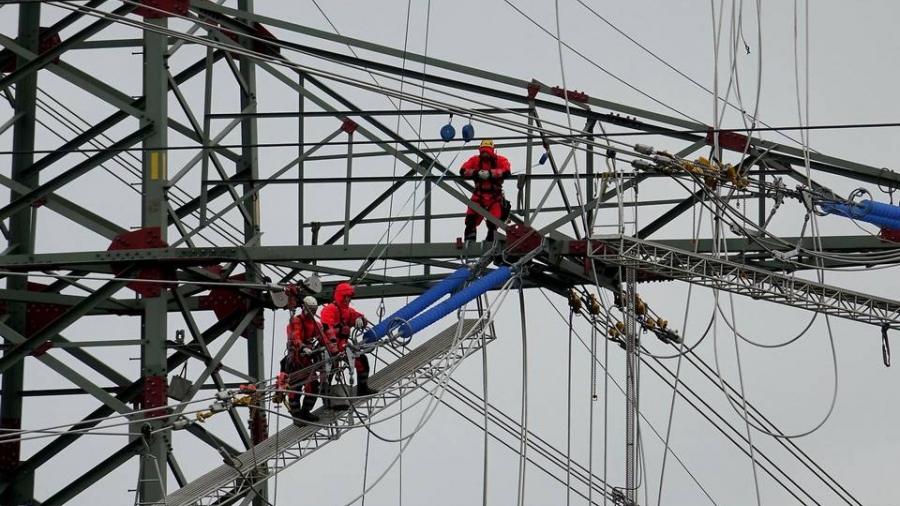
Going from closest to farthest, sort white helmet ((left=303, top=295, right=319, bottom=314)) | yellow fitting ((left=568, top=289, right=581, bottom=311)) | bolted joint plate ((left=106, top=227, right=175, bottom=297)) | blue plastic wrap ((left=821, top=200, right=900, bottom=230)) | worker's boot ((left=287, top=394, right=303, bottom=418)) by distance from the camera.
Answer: white helmet ((left=303, top=295, right=319, bottom=314)) < blue plastic wrap ((left=821, top=200, right=900, bottom=230)) < worker's boot ((left=287, top=394, right=303, bottom=418)) < yellow fitting ((left=568, top=289, right=581, bottom=311)) < bolted joint plate ((left=106, top=227, right=175, bottom=297))

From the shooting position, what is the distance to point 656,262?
1321 inches

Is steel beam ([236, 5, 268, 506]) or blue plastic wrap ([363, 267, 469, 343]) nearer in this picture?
blue plastic wrap ([363, 267, 469, 343])

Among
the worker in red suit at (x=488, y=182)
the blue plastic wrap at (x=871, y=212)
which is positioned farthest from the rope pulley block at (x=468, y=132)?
the blue plastic wrap at (x=871, y=212)

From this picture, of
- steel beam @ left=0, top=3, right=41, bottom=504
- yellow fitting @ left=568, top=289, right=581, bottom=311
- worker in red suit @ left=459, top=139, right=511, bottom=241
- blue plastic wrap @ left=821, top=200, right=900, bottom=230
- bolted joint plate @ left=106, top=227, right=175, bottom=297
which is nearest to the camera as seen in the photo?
blue plastic wrap @ left=821, top=200, right=900, bottom=230

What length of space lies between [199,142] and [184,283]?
3.06 metres

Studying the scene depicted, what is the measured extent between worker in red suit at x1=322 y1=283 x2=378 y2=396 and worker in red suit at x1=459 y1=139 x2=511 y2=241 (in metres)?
1.90

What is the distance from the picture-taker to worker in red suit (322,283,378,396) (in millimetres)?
34156

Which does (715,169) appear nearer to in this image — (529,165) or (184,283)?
(529,165)

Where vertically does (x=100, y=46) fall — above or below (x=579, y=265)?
above

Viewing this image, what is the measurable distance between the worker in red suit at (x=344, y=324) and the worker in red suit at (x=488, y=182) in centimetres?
190

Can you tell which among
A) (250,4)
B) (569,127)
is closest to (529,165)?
(569,127)

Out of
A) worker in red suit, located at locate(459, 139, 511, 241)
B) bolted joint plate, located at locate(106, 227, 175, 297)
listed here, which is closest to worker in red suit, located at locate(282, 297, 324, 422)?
bolted joint plate, located at locate(106, 227, 175, 297)

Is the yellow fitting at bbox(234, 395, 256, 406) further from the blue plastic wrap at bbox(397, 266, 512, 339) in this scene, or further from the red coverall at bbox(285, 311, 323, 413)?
the blue plastic wrap at bbox(397, 266, 512, 339)

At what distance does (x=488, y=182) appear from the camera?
115ft
